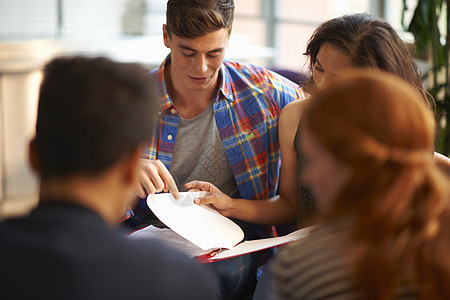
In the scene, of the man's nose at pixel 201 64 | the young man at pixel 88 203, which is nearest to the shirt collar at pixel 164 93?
the man's nose at pixel 201 64

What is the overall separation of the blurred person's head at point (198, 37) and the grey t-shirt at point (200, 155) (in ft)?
0.40

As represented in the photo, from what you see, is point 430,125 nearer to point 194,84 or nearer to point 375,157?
point 375,157

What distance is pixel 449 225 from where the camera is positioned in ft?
2.84

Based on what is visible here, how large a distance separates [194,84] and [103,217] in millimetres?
1043

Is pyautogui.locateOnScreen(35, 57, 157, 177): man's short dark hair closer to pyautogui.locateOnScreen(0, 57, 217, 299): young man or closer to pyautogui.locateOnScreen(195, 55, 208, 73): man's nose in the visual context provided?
pyautogui.locateOnScreen(0, 57, 217, 299): young man

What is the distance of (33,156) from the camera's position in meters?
0.85

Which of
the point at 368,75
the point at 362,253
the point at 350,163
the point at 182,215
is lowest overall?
the point at 182,215

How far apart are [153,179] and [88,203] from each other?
78 cm

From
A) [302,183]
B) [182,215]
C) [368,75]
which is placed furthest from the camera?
[302,183]

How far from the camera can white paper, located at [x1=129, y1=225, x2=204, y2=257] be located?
5.13 feet

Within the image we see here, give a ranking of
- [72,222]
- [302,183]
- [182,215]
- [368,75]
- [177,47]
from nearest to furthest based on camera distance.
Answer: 1. [72,222]
2. [368,75]
3. [182,215]
4. [302,183]
5. [177,47]

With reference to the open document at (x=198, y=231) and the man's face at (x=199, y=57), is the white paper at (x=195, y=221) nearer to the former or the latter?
the open document at (x=198, y=231)

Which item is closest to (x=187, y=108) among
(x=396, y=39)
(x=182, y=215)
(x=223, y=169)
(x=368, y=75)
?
(x=223, y=169)

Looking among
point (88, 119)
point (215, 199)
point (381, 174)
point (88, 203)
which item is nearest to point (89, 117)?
point (88, 119)
